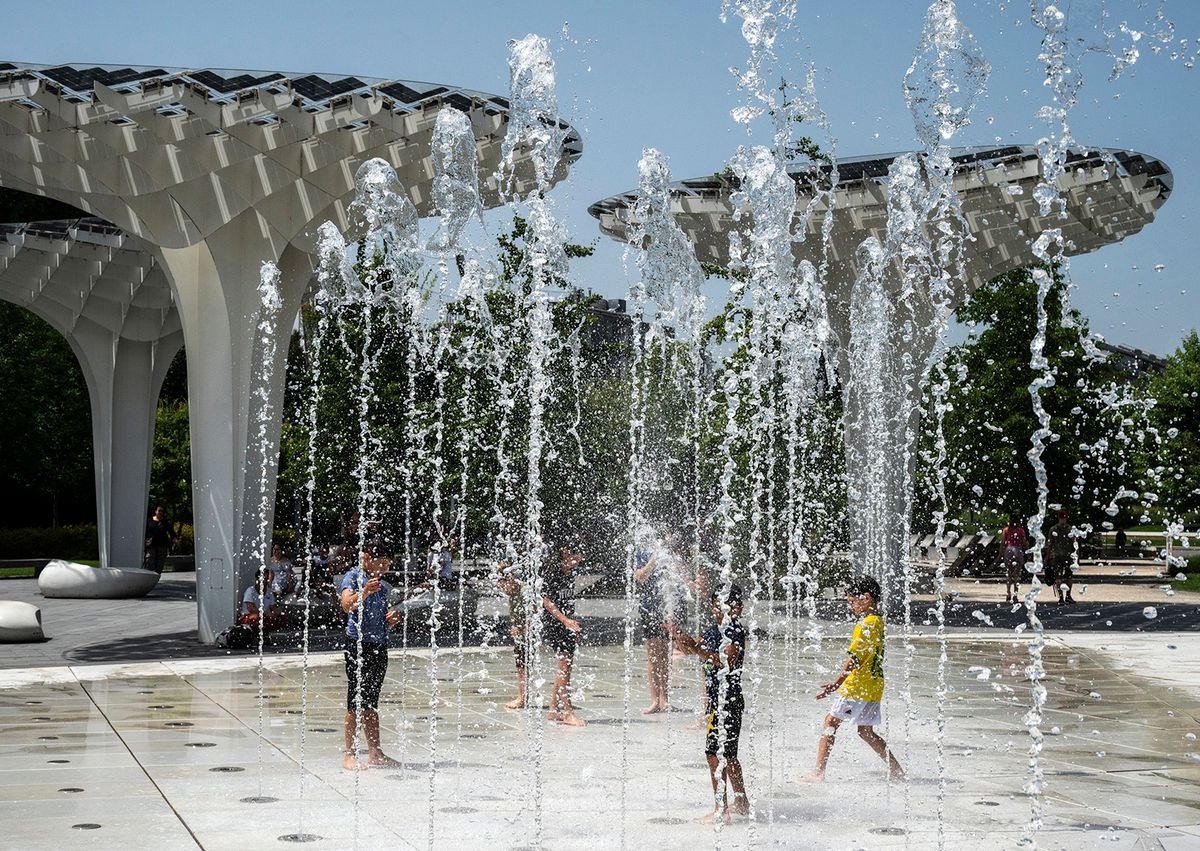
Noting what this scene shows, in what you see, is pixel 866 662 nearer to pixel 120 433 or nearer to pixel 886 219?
pixel 886 219

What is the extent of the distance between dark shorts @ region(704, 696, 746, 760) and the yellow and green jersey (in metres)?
1.34

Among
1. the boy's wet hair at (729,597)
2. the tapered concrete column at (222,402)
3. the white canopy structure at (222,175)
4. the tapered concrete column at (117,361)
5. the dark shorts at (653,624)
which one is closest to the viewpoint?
the boy's wet hair at (729,597)

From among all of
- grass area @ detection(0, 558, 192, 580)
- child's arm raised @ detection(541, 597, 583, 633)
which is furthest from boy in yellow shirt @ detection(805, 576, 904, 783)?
grass area @ detection(0, 558, 192, 580)

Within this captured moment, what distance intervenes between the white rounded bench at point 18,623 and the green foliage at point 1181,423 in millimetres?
26155

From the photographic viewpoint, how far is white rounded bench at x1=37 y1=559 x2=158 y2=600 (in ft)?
80.5

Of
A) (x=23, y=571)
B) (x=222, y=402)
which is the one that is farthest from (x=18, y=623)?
(x=23, y=571)

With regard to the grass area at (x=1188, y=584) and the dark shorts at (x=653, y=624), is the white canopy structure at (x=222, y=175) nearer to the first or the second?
the dark shorts at (x=653, y=624)

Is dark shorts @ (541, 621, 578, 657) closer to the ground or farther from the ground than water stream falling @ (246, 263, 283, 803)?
closer to the ground

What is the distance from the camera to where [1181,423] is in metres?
40.7

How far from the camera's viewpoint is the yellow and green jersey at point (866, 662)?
7914mm

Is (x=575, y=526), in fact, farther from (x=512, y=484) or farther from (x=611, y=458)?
(x=512, y=484)

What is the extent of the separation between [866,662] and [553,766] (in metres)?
2.16

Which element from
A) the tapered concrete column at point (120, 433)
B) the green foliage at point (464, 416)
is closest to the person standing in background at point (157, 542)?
the tapered concrete column at point (120, 433)

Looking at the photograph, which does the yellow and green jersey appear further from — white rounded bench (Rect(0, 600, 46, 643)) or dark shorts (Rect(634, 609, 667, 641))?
white rounded bench (Rect(0, 600, 46, 643))
